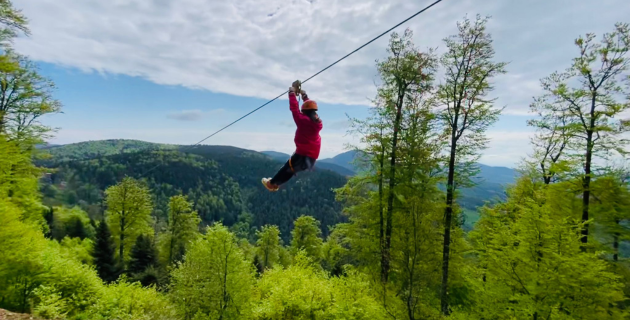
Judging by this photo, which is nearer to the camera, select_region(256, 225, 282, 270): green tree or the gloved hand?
the gloved hand

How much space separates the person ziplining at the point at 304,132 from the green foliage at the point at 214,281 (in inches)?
516

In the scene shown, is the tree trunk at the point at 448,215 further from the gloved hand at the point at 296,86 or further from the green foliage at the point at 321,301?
the gloved hand at the point at 296,86

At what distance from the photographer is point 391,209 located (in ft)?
48.4

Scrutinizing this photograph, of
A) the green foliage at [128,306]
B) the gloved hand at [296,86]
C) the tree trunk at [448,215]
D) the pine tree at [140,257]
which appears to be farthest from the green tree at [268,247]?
the gloved hand at [296,86]

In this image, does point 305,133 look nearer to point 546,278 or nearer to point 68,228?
point 546,278

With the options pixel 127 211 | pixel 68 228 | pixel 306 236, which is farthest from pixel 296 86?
pixel 68 228

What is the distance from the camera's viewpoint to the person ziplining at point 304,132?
576 cm

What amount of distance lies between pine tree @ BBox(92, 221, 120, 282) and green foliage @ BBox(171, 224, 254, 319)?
41.8 feet

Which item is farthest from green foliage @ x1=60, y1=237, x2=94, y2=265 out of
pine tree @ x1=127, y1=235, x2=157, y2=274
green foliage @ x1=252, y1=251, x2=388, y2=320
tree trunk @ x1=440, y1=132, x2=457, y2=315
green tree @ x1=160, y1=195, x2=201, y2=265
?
tree trunk @ x1=440, y1=132, x2=457, y2=315

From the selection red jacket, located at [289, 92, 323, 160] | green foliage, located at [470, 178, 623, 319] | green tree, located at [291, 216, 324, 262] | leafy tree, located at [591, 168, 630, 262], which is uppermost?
red jacket, located at [289, 92, 323, 160]

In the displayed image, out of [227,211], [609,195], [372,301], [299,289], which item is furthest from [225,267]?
[227,211]

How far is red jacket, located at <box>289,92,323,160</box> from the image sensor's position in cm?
575

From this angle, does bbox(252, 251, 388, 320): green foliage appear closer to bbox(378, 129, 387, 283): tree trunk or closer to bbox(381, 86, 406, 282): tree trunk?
bbox(378, 129, 387, 283): tree trunk

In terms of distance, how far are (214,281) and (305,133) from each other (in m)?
14.4
